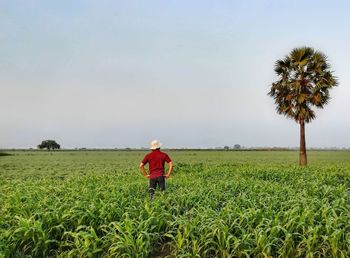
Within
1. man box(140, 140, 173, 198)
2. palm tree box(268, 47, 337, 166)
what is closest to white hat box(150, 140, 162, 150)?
man box(140, 140, 173, 198)

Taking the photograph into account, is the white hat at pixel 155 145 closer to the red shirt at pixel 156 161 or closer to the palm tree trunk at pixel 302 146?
the red shirt at pixel 156 161

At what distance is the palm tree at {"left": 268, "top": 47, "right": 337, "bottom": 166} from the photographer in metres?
30.4

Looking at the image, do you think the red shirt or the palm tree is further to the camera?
the palm tree

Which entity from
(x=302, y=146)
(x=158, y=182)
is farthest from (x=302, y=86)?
(x=158, y=182)

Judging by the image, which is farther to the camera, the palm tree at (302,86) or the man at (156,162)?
the palm tree at (302,86)

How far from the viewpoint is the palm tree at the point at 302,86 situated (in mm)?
30406

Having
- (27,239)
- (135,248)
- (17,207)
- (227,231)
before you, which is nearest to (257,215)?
(227,231)

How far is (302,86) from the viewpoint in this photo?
102ft

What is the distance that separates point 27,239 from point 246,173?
15.7 m

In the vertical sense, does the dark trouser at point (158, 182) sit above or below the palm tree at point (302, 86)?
below

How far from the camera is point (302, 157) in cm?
3114

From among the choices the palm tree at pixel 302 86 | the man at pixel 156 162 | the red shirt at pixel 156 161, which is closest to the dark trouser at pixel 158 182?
the man at pixel 156 162

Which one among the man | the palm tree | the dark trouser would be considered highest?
the palm tree

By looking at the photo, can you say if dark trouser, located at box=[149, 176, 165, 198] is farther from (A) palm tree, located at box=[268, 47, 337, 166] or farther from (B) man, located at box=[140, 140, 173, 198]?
(A) palm tree, located at box=[268, 47, 337, 166]
